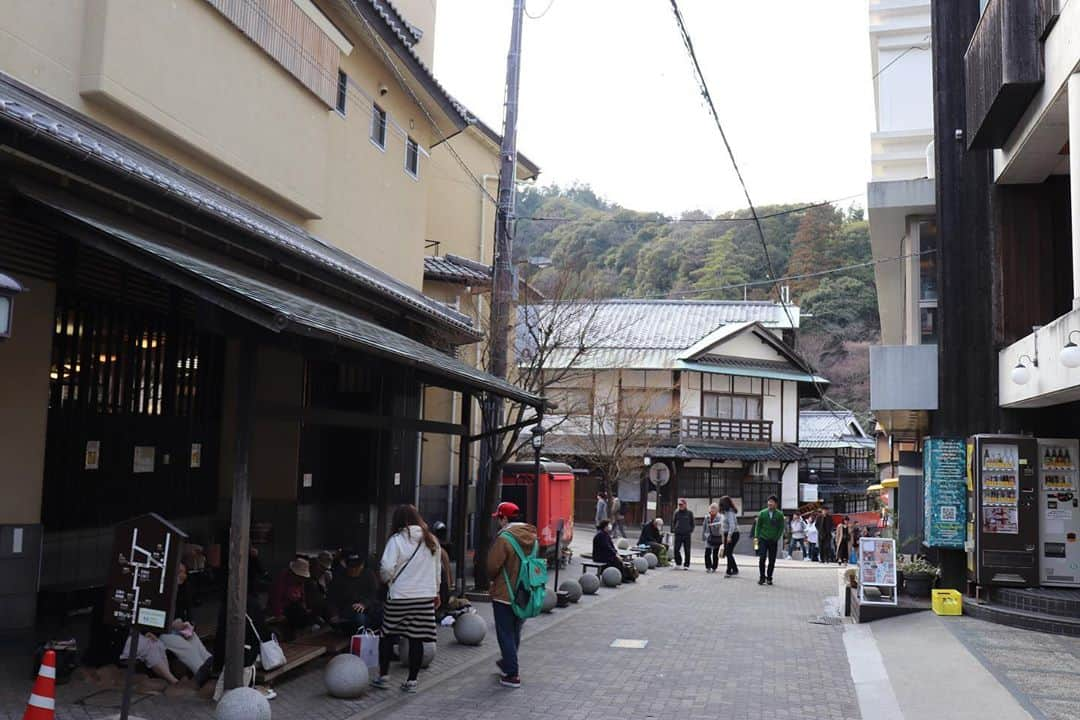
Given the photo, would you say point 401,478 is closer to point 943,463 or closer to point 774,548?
point 774,548

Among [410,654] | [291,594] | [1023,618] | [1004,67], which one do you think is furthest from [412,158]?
[1023,618]

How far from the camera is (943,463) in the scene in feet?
48.7

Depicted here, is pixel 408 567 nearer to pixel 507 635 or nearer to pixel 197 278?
pixel 507 635

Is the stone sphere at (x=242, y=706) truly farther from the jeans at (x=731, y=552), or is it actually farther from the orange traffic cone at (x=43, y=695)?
the jeans at (x=731, y=552)

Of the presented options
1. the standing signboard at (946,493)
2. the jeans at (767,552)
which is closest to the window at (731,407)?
the jeans at (767,552)

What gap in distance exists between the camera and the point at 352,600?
10.6 meters

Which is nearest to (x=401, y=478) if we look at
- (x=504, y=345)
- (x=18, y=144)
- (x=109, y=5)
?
(x=504, y=345)

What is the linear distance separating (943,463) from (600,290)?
13725 millimetres

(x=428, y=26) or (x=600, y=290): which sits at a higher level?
(x=428, y=26)

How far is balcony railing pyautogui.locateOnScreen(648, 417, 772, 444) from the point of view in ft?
139

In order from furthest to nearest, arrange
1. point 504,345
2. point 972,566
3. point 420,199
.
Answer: point 420,199, point 504,345, point 972,566

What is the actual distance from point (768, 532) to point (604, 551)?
328 cm

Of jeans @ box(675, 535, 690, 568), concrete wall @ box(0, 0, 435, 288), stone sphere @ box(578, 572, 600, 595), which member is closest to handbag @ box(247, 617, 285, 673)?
concrete wall @ box(0, 0, 435, 288)

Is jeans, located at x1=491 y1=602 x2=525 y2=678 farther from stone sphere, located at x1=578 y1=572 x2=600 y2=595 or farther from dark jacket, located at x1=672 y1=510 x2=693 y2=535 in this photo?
dark jacket, located at x1=672 y1=510 x2=693 y2=535
